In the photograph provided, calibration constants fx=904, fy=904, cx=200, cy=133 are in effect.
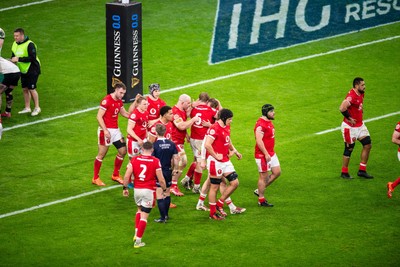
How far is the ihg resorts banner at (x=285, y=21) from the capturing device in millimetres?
26625

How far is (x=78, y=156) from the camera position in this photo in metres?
19.6

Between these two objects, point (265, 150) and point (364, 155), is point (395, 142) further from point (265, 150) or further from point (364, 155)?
point (265, 150)

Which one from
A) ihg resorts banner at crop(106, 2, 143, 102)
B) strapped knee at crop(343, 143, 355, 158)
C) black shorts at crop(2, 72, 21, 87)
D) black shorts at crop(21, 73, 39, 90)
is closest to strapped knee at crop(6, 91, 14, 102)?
black shorts at crop(2, 72, 21, 87)

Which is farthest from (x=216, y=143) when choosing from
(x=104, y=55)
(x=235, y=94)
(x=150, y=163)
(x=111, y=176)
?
(x=104, y=55)

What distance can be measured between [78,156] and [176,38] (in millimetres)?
7979

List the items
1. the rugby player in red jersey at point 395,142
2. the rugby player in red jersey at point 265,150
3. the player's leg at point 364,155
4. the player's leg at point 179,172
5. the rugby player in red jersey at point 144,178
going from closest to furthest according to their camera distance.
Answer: the rugby player in red jersey at point 144,178 → the rugby player in red jersey at point 265,150 → the rugby player in red jersey at point 395,142 → the player's leg at point 179,172 → the player's leg at point 364,155

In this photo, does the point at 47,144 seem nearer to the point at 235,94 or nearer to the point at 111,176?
the point at 111,176

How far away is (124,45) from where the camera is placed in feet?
73.3

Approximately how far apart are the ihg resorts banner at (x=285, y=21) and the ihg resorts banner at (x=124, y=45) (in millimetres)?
3800

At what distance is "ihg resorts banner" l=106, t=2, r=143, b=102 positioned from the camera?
72.8ft

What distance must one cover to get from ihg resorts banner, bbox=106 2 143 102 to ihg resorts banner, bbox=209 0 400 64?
380cm

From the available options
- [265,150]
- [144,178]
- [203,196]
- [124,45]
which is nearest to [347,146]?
[265,150]

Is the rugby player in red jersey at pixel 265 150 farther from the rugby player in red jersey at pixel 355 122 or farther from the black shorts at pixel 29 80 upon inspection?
the black shorts at pixel 29 80

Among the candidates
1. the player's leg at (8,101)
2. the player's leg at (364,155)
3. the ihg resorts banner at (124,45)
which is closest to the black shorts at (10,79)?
the player's leg at (8,101)
